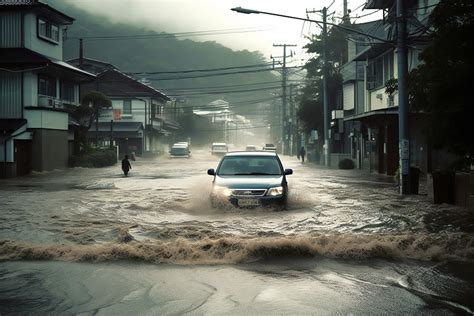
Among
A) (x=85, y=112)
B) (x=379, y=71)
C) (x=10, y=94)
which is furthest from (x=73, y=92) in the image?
(x=379, y=71)

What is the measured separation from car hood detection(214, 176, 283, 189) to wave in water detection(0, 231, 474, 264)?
12.6ft

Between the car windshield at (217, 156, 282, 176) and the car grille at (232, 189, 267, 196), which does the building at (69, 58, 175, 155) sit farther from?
the car grille at (232, 189, 267, 196)

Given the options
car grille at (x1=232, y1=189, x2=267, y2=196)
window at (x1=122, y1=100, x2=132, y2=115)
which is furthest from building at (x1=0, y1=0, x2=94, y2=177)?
window at (x1=122, y1=100, x2=132, y2=115)

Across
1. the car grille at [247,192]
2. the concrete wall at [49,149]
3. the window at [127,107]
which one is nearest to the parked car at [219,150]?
the window at [127,107]

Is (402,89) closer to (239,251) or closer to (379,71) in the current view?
(239,251)

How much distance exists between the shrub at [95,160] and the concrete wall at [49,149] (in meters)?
1.89

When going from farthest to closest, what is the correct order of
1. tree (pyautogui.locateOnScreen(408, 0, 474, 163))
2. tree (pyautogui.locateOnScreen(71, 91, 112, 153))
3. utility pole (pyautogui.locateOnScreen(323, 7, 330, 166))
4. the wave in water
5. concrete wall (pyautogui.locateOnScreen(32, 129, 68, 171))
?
utility pole (pyautogui.locateOnScreen(323, 7, 330, 166))
tree (pyautogui.locateOnScreen(71, 91, 112, 153))
concrete wall (pyautogui.locateOnScreen(32, 129, 68, 171))
tree (pyautogui.locateOnScreen(408, 0, 474, 163))
the wave in water

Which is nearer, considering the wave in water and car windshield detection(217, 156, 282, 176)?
the wave in water

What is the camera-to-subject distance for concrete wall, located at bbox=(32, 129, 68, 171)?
3369cm

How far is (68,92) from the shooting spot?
3962cm

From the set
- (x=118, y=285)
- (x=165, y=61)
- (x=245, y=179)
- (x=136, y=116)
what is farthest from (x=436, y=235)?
(x=165, y=61)

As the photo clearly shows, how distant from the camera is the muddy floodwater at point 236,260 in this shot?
631cm

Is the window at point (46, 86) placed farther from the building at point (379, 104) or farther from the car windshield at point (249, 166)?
the car windshield at point (249, 166)

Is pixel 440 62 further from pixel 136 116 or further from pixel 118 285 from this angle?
pixel 136 116
